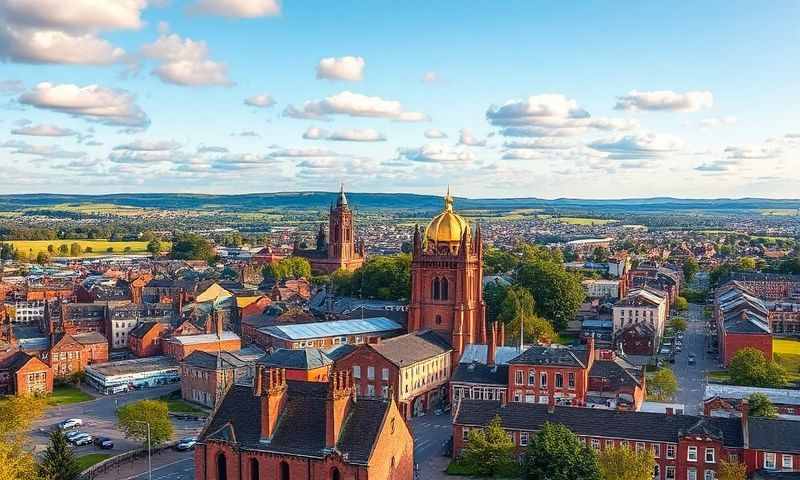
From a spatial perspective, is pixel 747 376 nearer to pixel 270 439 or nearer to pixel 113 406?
pixel 270 439

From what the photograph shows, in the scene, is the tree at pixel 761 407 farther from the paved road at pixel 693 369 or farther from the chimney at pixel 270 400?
the chimney at pixel 270 400

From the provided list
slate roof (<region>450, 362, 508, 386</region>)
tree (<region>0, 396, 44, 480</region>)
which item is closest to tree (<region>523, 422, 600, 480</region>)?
slate roof (<region>450, 362, 508, 386</region>)

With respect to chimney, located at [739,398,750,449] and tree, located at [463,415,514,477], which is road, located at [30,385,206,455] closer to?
tree, located at [463,415,514,477]

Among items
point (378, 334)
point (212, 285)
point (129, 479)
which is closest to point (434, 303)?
point (378, 334)

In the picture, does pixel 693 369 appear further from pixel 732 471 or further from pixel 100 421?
pixel 100 421

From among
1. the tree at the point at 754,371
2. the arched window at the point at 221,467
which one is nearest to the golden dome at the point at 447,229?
the tree at the point at 754,371

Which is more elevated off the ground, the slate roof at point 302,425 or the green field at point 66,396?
the slate roof at point 302,425

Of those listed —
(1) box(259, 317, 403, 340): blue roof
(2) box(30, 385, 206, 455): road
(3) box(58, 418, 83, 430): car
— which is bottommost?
(2) box(30, 385, 206, 455): road
